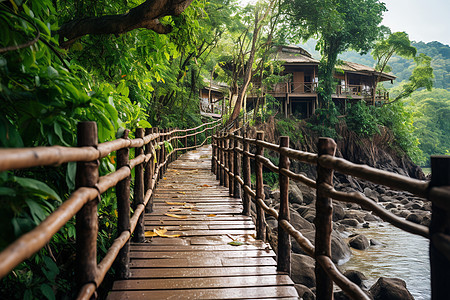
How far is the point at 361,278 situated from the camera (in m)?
7.31

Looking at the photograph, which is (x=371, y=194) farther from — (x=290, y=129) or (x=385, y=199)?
(x=290, y=129)

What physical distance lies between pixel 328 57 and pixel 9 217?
23.6 m

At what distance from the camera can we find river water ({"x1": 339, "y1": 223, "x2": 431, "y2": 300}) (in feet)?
26.7

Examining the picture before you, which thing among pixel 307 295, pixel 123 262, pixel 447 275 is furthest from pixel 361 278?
pixel 447 275

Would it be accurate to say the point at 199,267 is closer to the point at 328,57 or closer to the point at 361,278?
the point at 361,278

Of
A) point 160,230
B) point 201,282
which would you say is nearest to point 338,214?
point 160,230

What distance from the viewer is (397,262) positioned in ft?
31.0

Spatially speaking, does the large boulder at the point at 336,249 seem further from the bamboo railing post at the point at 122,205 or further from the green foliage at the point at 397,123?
the green foliage at the point at 397,123

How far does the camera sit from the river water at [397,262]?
320 inches

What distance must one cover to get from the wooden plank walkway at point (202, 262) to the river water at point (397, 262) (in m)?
5.40

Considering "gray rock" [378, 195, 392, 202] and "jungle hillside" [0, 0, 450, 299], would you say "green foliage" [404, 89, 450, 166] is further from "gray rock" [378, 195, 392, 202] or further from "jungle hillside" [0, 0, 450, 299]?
"jungle hillside" [0, 0, 450, 299]

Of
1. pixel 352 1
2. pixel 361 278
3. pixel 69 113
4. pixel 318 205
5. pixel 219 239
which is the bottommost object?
pixel 361 278

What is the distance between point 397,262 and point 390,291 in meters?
3.91

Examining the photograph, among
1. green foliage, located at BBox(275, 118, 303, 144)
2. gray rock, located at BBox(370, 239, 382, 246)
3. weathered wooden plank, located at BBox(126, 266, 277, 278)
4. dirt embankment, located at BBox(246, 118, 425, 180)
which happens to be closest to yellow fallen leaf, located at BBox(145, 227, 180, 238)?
weathered wooden plank, located at BBox(126, 266, 277, 278)
